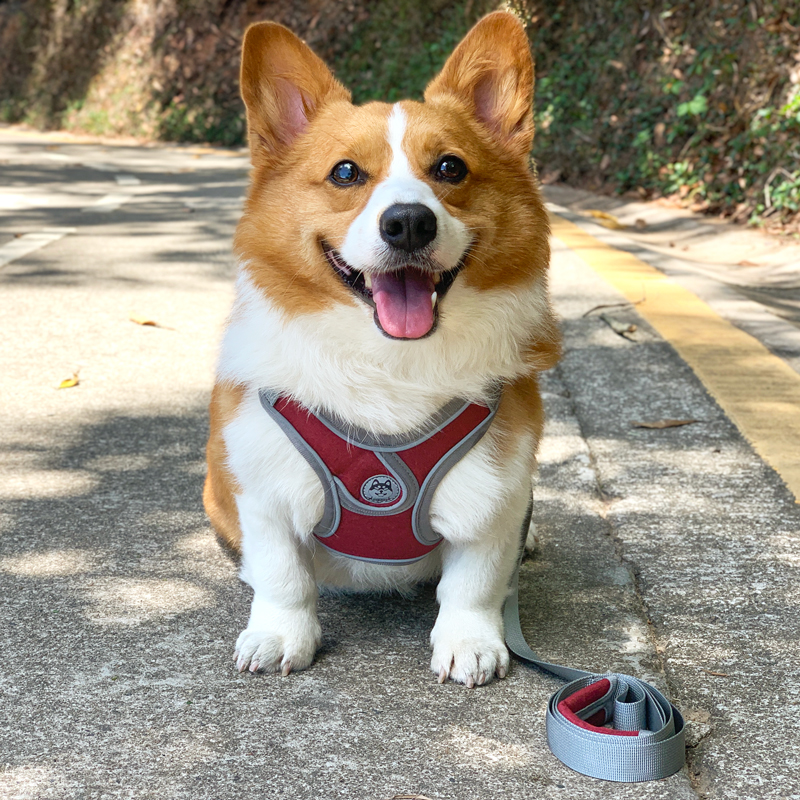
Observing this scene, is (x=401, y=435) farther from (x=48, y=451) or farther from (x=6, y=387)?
(x=6, y=387)

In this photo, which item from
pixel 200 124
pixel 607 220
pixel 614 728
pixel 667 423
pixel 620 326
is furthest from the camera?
pixel 200 124

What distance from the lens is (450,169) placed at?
2488 mm

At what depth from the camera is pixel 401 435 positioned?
238 centimetres

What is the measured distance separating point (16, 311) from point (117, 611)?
3364 mm

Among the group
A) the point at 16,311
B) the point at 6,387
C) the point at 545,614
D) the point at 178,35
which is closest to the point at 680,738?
the point at 545,614

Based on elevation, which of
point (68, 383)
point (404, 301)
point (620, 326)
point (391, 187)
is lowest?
point (68, 383)

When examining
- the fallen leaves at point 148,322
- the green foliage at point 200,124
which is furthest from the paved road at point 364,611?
the green foliage at point 200,124

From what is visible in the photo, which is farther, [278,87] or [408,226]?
[278,87]

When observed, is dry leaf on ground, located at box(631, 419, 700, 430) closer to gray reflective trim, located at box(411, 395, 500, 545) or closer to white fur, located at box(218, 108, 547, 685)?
white fur, located at box(218, 108, 547, 685)

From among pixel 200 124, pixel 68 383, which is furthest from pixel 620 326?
pixel 200 124

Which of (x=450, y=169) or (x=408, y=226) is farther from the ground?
(x=450, y=169)

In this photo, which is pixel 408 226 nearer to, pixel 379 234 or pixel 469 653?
pixel 379 234

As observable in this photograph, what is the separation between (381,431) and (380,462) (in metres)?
0.08

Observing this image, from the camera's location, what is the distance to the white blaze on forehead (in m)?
2.27
